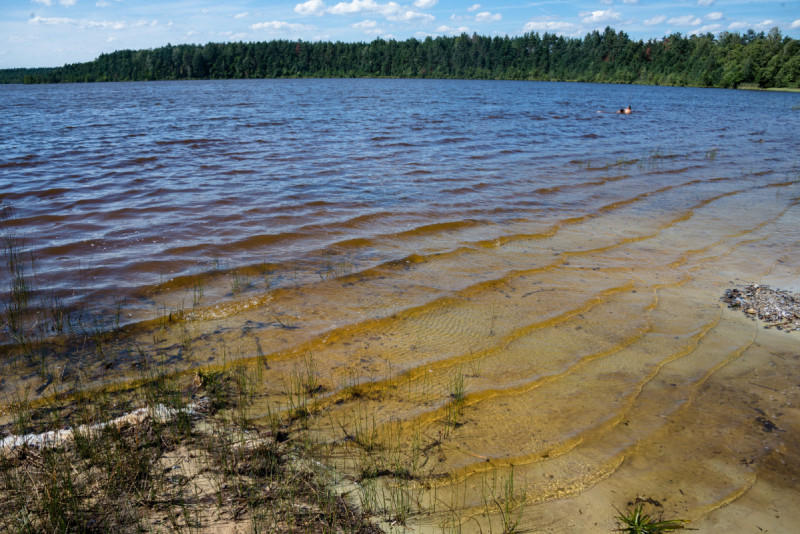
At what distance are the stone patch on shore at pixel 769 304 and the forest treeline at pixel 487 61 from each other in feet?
358

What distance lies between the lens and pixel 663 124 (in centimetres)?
2992

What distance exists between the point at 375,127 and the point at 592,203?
15.5 meters

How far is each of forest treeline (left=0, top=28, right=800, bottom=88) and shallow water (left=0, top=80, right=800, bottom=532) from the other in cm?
10325

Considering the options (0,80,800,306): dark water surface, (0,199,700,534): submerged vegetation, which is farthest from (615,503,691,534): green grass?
(0,80,800,306): dark water surface

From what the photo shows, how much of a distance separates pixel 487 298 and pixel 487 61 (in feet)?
480

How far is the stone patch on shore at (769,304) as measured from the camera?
18.1 ft

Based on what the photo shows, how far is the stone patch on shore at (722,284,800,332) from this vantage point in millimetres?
5520

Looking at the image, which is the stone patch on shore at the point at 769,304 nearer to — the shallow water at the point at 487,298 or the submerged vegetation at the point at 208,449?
the shallow water at the point at 487,298

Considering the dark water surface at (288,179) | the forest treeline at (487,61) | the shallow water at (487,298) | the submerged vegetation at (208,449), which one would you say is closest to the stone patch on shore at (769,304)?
the shallow water at (487,298)

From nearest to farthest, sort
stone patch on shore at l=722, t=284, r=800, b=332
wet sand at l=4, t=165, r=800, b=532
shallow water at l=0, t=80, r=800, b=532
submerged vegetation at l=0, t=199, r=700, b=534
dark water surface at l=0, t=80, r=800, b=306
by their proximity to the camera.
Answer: submerged vegetation at l=0, t=199, r=700, b=534 < wet sand at l=4, t=165, r=800, b=532 < shallow water at l=0, t=80, r=800, b=532 < stone patch on shore at l=722, t=284, r=800, b=332 < dark water surface at l=0, t=80, r=800, b=306

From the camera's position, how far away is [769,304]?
19.4ft

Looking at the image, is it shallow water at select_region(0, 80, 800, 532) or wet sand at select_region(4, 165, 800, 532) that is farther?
shallow water at select_region(0, 80, 800, 532)

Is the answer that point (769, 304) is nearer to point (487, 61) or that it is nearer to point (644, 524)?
point (644, 524)

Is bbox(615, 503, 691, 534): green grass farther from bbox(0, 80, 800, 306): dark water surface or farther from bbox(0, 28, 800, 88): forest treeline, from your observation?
bbox(0, 28, 800, 88): forest treeline
